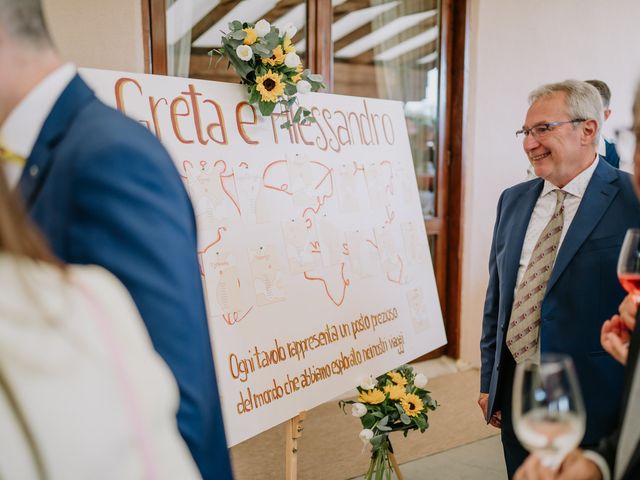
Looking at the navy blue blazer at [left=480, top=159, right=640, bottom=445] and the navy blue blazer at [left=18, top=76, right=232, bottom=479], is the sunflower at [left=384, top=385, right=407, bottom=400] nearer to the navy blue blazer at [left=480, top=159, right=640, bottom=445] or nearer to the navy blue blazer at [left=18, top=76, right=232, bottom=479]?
the navy blue blazer at [left=480, top=159, right=640, bottom=445]

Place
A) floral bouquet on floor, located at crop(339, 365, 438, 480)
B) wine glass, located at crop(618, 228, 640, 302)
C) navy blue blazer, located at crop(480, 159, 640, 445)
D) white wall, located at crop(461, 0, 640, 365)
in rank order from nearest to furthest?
wine glass, located at crop(618, 228, 640, 302)
navy blue blazer, located at crop(480, 159, 640, 445)
floral bouquet on floor, located at crop(339, 365, 438, 480)
white wall, located at crop(461, 0, 640, 365)

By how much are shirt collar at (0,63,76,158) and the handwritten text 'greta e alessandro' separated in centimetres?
92

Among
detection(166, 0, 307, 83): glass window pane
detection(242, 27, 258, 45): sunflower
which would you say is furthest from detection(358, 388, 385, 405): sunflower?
detection(166, 0, 307, 83): glass window pane

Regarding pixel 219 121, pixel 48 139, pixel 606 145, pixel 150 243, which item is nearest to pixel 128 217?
pixel 150 243

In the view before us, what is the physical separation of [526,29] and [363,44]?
128 cm

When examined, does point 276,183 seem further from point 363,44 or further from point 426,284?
point 363,44

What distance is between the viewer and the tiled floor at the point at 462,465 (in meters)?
2.86

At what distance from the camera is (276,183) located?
6.87 ft

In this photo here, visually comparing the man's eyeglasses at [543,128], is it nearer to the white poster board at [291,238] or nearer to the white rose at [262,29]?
the white poster board at [291,238]

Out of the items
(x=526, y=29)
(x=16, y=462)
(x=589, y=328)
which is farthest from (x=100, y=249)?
(x=526, y=29)

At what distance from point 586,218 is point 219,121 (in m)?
1.22

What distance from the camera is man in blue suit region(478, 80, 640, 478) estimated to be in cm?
176

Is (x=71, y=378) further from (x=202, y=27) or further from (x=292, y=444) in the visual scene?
(x=202, y=27)

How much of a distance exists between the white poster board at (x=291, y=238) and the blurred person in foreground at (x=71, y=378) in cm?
128
